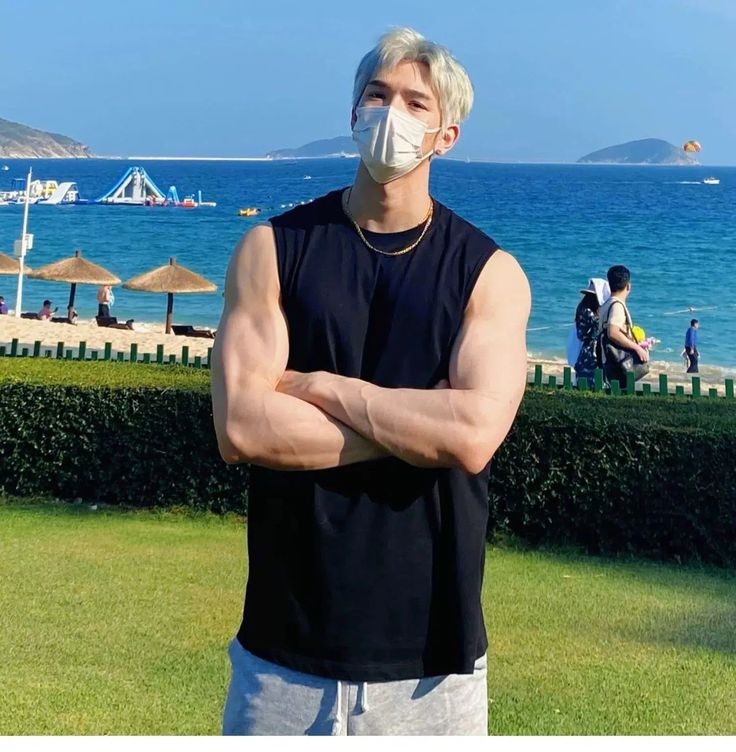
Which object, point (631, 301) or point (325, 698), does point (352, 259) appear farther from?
point (631, 301)

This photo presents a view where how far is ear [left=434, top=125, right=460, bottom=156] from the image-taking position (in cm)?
234

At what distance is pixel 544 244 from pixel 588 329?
55.3m

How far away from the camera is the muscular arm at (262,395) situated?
219 centimetres

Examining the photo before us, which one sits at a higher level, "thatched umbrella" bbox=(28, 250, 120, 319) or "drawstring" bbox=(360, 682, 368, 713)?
"thatched umbrella" bbox=(28, 250, 120, 319)

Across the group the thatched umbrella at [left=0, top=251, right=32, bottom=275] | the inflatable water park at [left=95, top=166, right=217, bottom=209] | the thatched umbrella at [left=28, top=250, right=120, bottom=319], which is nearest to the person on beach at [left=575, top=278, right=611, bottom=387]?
the thatched umbrella at [left=28, top=250, right=120, bottom=319]

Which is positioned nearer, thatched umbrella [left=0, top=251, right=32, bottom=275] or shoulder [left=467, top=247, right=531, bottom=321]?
shoulder [left=467, top=247, right=531, bottom=321]

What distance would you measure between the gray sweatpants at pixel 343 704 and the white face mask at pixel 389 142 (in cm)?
99

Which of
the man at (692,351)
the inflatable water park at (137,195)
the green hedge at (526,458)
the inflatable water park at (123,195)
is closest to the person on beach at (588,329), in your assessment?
the green hedge at (526,458)

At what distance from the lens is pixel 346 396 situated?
7.20 ft

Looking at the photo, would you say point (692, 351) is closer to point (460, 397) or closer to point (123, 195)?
point (460, 397)

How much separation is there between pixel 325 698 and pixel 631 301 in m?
42.8

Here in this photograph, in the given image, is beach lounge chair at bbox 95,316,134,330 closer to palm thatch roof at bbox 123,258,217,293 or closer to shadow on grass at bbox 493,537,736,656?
palm thatch roof at bbox 123,258,217,293

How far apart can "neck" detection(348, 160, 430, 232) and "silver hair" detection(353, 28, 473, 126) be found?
149mm

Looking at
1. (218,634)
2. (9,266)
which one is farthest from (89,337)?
(218,634)
